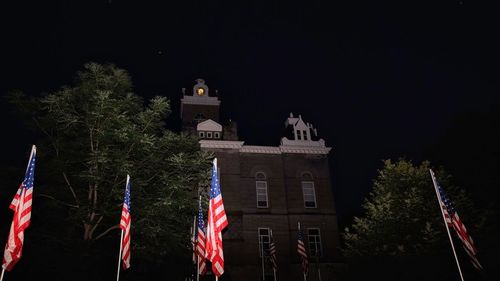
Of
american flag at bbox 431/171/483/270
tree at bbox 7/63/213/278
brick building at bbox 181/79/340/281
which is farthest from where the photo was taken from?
brick building at bbox 181/79/340/281

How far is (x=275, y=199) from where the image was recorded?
33.7m

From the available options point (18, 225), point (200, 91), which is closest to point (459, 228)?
point (18, 225)

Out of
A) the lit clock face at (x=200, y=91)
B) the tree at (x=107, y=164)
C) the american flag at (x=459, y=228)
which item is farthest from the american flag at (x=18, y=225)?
the lit clock face at (x=200, y=91)

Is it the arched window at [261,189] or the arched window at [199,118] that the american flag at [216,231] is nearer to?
the arched window at [261,189]

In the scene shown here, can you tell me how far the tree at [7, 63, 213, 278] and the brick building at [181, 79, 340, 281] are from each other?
10.9 meters

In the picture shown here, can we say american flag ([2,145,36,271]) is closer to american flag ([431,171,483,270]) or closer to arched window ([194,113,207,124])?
american flag ([431,171,483,270])

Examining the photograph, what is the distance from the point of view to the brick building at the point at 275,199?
101 ft

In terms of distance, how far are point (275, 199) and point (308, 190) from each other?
11.3ft

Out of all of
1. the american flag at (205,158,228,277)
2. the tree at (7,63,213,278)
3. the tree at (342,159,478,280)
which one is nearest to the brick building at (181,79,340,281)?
the tree at (342,159,478,280)

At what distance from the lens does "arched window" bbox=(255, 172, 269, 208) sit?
33688 mm

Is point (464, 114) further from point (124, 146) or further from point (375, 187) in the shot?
point (124, 146)

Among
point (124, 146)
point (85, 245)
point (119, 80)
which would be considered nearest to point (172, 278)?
point (85, 245)

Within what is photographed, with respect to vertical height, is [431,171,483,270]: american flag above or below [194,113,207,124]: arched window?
below

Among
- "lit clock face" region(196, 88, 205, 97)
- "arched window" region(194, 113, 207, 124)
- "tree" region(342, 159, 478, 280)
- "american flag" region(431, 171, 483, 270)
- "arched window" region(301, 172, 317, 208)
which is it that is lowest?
"american flag" region(431, 171, 483, 270)
